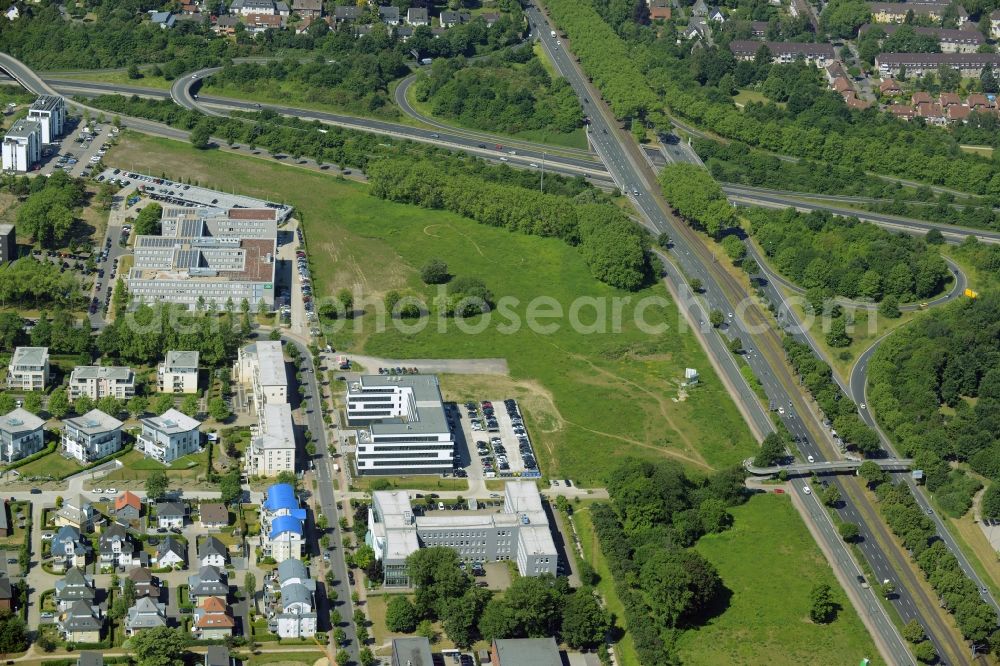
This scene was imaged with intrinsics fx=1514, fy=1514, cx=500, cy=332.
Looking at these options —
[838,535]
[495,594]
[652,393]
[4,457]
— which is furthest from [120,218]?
[838,535]

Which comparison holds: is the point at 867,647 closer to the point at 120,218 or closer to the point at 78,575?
the point at 78,575

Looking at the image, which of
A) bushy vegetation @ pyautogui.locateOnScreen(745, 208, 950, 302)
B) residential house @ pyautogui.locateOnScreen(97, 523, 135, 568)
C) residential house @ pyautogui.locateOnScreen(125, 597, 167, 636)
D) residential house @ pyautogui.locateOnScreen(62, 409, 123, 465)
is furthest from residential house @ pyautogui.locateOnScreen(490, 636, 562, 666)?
bushy vegetation @ pyautogui.locateOnScreen(745, 208, 950, 302)

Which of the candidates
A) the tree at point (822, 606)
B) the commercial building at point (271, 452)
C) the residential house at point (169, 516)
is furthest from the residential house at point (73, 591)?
the tree at point (822, 606)

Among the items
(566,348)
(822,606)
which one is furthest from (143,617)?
(566,348)

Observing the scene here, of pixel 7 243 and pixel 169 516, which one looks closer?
pixel 169 516

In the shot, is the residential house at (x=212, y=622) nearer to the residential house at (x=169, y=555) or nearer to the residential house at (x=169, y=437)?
the residential house at (x=169, y=555)

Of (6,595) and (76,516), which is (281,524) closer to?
(76,516)
